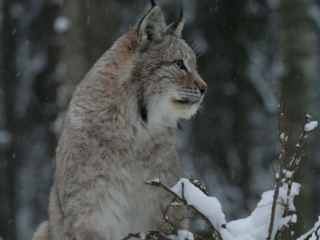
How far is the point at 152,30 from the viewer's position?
14.0 feet

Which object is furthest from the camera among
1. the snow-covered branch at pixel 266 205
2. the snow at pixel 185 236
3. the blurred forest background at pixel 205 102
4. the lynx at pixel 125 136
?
the blurred forest background at pixel 205 102

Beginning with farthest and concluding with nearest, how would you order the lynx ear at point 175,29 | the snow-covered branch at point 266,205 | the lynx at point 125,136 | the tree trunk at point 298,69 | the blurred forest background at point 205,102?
the blurred forest background at point 205,102 < the tree trunk at point 298,69 < the lynx ear at point 175,29 < the lynx at point 125,136 < the snow-covered branch at point 266,205

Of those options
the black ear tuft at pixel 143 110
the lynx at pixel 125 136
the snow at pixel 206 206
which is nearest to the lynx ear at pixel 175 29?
the lynx at pixel 125 136

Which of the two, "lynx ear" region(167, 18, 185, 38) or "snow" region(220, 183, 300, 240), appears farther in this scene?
"lynx ear" region(167, 18, 185, 38)

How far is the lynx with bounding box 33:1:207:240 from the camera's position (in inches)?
153

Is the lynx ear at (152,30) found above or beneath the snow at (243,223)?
above

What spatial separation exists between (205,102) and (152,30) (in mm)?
7082

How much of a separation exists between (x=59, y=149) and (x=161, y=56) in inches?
41.0

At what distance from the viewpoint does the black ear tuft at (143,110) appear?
4.17 m

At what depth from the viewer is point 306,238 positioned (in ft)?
9.20

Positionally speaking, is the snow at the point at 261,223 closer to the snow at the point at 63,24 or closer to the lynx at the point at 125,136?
the lynx at the point at 125,136

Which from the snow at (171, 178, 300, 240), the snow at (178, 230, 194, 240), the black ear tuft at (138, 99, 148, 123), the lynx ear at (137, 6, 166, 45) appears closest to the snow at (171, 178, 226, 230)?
the snow at (171, 178, 300, 240)

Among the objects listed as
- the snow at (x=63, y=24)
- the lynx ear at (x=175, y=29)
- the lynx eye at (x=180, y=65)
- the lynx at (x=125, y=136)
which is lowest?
the snow at (x=63, y=24)

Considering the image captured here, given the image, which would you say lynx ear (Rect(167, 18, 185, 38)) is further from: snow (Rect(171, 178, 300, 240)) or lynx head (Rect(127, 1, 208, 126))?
snow (Rect(171, 178, 300, 240))
